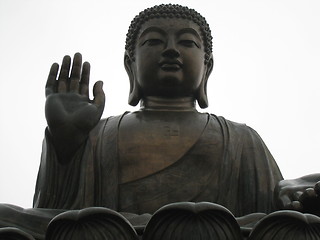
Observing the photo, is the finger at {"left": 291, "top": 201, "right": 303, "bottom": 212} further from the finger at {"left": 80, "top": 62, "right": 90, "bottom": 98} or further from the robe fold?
the finger at {"left": 80, "top": 62, "right": 90, "bottom": 98}

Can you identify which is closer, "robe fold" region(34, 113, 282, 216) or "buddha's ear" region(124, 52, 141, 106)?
"robe fold" region(34, 113, 282, 216)

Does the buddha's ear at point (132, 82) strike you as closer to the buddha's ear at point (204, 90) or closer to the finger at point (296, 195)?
the buddha's ear at point (204, 90)

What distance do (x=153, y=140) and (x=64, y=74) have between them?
33.3 inches

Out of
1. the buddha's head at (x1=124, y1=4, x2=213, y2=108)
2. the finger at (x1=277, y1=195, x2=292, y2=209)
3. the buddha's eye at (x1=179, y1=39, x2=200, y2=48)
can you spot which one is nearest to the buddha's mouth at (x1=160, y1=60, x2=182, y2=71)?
the buddha's head at (x1=124, y1=4, x2=213, y2=108)

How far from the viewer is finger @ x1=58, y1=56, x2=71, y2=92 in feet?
21.2

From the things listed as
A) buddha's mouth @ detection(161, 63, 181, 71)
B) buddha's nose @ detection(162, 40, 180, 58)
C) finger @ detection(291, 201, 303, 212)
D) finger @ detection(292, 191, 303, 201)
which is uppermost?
buddha's nose @ detection(162, 40, 180, 58)

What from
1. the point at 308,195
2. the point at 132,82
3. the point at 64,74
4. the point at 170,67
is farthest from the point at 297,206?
the point at 132,82

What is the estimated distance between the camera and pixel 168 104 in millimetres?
7219

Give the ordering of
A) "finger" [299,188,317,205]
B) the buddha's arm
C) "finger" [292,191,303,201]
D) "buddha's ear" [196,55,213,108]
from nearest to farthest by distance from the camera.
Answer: "finger" [299,188,317,205] < "finger" [292,191,303,201] < the buddha's arm < "buddha's ear" [196,55,213,108]

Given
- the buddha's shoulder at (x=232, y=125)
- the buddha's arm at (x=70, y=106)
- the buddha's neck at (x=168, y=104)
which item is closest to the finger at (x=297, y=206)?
the buddha's shoulder at (x=232, y=125)

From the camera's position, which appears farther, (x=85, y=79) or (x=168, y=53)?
(x=168, y=53)

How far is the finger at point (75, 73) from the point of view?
255 inches

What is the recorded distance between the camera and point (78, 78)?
6.53m

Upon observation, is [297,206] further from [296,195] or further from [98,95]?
[98,95]
